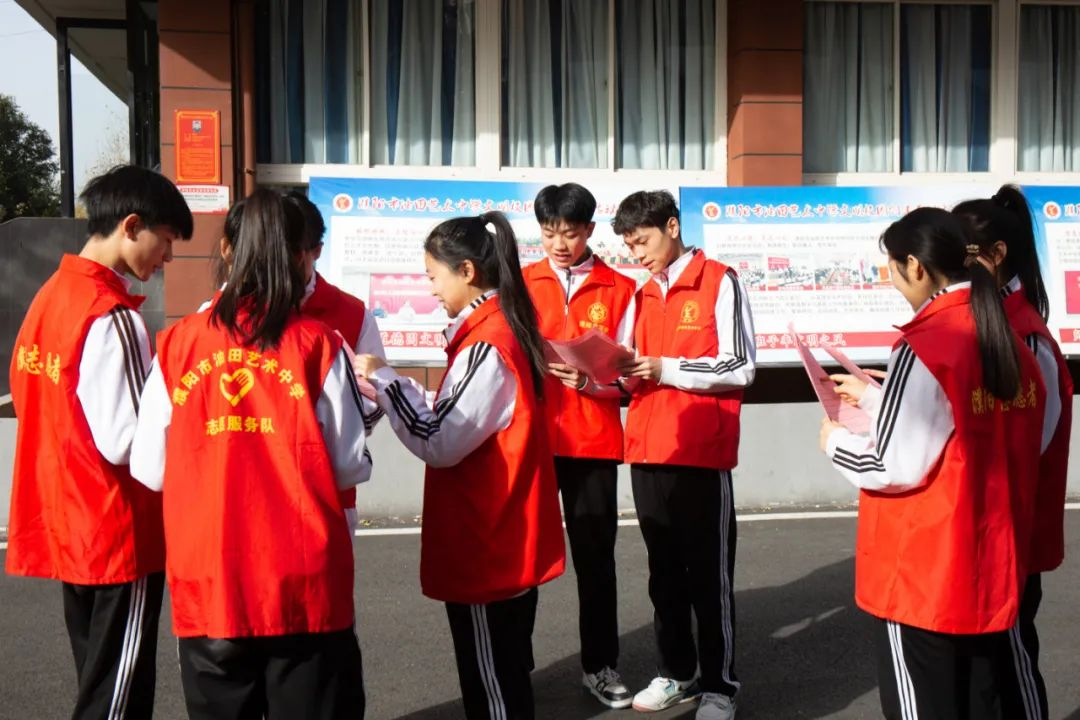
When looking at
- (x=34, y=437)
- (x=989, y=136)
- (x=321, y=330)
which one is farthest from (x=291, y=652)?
(x=989, y=136)

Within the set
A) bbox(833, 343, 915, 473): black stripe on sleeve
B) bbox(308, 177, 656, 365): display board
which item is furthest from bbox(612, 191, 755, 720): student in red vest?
bbox(308, 177, 656, 365): display board

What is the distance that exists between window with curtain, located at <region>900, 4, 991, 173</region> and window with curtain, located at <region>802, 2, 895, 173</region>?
17 centimetres

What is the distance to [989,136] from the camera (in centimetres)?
1026

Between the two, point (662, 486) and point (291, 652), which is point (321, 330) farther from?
point (662, 486)

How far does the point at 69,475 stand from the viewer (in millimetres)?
3137

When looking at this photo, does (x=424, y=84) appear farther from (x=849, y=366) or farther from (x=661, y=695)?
(x=849, y=366)

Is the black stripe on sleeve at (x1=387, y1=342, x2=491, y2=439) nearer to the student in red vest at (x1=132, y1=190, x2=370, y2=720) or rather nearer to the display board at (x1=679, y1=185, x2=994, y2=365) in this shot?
the student in red vest at (x1=132, y1=190, x2=370, y2=720)

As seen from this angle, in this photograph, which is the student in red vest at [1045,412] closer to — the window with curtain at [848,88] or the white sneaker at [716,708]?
the white sneaker at [716,708]

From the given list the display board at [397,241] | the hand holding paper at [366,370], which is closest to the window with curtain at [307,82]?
the display board at [397,241]

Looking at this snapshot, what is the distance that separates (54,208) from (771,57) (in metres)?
25.8

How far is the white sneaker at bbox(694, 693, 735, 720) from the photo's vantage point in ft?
14.0

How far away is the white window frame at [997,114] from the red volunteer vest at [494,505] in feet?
23.7

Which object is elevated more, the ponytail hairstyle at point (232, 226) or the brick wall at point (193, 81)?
the brick wall at point (193, 81)

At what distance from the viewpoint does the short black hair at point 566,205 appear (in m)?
4.53
